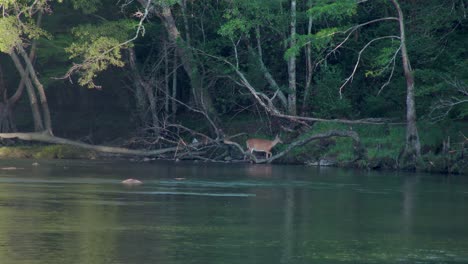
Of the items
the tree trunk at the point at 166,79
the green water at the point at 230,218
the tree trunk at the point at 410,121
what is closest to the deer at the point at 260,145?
Answer: the tree trunk at the point at 166,79

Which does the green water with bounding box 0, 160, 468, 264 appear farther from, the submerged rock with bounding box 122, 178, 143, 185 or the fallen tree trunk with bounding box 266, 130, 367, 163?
the fallen tree trunk with bounding box 266, 130, 367, 163

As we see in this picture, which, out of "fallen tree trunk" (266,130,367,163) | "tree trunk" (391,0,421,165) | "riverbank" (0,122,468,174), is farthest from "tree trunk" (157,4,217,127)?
"tree trunk" (391,0,421,165)

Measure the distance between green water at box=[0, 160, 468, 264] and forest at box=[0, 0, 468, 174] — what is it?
4.65m

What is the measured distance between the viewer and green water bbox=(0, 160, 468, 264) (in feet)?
46.8

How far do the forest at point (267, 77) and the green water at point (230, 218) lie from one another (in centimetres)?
465

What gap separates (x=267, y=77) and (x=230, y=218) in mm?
21623

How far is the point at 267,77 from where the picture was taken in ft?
131

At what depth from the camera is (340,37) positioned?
130 feet

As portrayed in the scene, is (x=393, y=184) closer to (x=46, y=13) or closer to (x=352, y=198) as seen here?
(x=352, y=198)

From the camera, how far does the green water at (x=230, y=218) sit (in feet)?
46.8

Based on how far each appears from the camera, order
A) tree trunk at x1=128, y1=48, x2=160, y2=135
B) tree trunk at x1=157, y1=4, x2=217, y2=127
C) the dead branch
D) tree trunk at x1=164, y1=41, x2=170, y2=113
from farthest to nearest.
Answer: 1. tree trunk at x1=164, y1=41, x2=170, y2=113
2. tree trunk at x1=128, y1=48, x2=160, y2=135
3. tree trunk at x1=157, y1=4, x2=217, y2=127
4. the dead branch

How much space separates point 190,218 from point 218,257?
458 cm

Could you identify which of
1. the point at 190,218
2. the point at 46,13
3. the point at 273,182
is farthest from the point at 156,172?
the point at 46,13

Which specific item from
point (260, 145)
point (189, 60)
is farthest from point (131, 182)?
point (189, 60)
